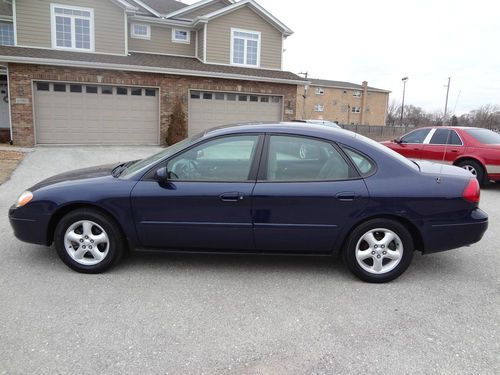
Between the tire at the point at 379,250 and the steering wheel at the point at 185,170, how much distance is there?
1.68 meters

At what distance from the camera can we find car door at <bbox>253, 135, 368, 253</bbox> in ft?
12.9

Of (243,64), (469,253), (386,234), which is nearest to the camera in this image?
(386,234)

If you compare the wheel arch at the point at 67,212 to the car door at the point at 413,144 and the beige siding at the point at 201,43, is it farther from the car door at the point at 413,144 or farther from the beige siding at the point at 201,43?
the beige siding at the point at 201,43

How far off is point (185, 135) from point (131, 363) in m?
15.0

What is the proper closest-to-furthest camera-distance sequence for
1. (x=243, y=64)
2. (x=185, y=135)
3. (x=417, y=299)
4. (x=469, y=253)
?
(x=417, y=299)
(x=469, y=253)
(x=185, y=135)
(x=243, y=64)

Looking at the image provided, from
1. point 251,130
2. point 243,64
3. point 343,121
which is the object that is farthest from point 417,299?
point 343,121

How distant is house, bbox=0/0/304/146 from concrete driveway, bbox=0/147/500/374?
1212 centimetres

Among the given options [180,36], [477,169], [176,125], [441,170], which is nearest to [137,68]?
[176,125]

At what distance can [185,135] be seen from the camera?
17172mm

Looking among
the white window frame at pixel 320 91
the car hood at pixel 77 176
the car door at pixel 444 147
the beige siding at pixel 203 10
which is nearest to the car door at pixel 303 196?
the car hood at pixel 77 176

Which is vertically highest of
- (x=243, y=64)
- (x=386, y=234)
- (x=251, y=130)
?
(x=243, y=64)

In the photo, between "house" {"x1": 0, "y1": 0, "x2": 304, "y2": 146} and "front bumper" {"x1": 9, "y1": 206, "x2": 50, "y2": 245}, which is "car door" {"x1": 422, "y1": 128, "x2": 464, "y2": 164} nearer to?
"front bumper" {"x1": 9, "y1": 206, "x2": 50, "y2": 245}

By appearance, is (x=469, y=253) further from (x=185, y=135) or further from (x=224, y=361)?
(x=185, y=135)

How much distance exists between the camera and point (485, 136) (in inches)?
385
